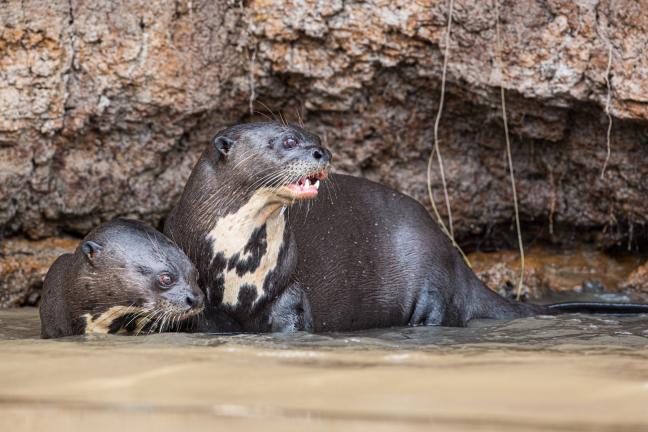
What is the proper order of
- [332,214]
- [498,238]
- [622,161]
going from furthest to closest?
[498,238] → [622,161] → [332,214]

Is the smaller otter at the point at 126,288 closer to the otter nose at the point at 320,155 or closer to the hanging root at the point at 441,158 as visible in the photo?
the otter nose at the point at 320,155

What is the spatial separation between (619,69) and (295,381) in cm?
353

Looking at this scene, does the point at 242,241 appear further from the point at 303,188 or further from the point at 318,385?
the point at 318,385

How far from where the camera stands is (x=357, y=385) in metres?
2.99

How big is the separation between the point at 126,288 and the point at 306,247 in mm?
1080

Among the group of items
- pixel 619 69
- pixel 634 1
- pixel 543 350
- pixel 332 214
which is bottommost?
pixel 543 350

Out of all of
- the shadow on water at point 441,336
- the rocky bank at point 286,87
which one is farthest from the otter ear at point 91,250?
the rocky bank at point 286,87

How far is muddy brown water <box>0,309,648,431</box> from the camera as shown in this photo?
2.61 m

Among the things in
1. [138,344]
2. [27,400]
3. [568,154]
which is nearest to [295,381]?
[27,400]

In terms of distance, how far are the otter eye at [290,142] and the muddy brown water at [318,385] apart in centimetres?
116

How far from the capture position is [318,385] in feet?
9.85

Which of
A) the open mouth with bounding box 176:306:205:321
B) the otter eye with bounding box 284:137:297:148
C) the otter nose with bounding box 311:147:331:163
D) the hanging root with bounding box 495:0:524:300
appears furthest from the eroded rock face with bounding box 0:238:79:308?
the hanging root with bounding box 495:0:524:300

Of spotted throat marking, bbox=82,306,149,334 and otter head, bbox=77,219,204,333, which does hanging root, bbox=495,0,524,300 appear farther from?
spotted throat marking, bbox=82,306,149,334

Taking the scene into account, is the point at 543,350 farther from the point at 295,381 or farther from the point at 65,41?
the point at 65,41
